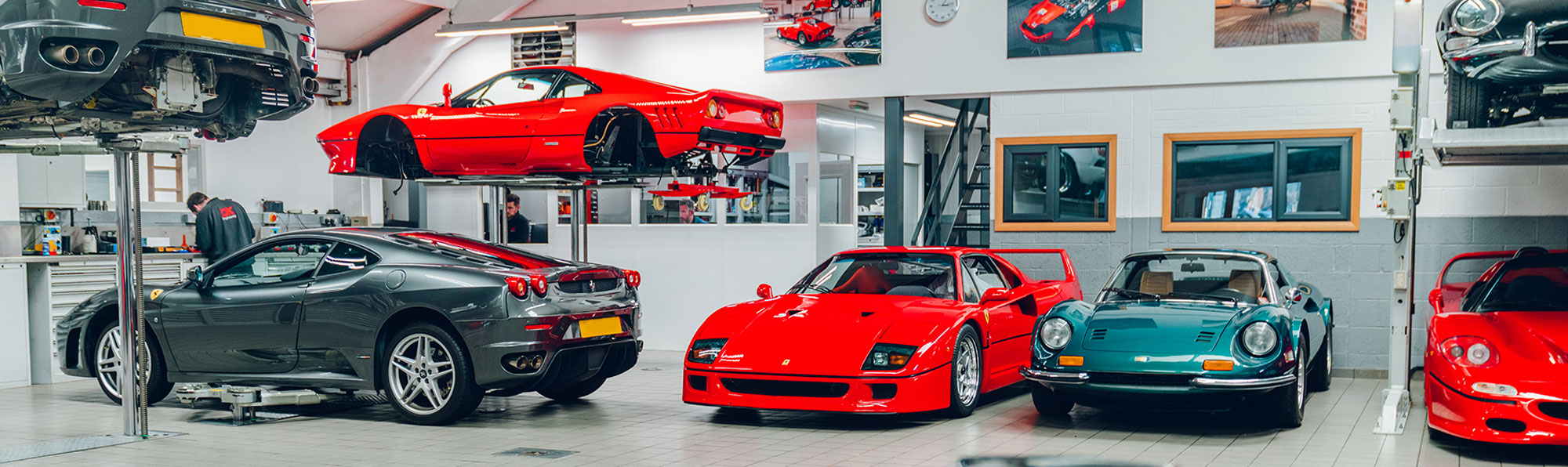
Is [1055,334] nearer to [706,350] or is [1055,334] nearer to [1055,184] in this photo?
[706,350]

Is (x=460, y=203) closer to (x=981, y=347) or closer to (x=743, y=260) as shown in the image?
(x=743, y=260)

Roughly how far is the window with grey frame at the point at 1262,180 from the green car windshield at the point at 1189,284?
1666 millimetres

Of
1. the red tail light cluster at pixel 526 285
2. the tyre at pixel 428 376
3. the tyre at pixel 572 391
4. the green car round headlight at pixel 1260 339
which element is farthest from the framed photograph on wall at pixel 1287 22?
the tyre at pixel 428 376

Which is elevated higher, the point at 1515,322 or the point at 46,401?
the point at 1515,322

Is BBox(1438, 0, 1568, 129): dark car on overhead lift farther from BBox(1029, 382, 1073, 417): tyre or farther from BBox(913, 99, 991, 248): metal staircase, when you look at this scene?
BBox(913, 99, 991, 248): metal staircase

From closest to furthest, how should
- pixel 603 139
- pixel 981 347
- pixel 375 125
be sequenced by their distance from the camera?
pixel 981 347 → pixel 603 139 → pixel 375 125

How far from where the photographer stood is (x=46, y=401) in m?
8.12

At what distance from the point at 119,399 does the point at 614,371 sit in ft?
11.2

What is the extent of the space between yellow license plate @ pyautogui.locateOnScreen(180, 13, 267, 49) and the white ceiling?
637cm

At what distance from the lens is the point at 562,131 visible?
8867mm

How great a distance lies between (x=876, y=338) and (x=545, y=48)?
6.96 meters

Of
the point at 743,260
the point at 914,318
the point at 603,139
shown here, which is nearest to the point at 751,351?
the point at 914,318

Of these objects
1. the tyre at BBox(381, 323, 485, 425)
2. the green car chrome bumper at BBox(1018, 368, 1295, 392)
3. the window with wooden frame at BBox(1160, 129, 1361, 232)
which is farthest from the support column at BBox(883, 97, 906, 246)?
the tyre at BBox(381, 323, 485, 425)

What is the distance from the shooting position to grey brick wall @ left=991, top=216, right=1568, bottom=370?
8984 mm
